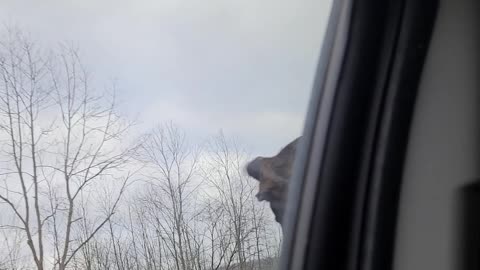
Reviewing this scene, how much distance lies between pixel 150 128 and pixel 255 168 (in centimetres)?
26

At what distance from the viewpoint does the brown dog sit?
142cm

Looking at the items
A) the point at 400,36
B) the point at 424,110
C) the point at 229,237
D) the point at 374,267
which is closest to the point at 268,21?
the point at 400,36

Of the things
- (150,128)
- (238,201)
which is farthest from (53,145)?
(238,201)

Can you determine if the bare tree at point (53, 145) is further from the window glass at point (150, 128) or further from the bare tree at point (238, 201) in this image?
the bare tree at point (238, 201)

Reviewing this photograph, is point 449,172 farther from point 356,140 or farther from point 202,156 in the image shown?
point 202,156

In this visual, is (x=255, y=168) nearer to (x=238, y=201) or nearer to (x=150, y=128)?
(x=238, y=201)

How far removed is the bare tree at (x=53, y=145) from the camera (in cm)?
126

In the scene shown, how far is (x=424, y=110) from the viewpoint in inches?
57.9

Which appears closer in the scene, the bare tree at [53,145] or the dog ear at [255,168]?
the bare tree at [53,145]

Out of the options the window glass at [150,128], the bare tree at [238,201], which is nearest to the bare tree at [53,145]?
the window glass at [150,128]

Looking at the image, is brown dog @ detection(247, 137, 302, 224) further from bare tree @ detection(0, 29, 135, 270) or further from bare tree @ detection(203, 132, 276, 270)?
bare tree @ detection(0, 29, 135, 270)

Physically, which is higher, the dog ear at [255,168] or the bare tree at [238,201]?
the dog ear at [255,168]

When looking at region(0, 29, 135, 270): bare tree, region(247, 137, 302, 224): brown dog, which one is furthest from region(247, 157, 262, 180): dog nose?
region(0, 29, 135, 270): bare tree

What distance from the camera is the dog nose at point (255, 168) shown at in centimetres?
143
